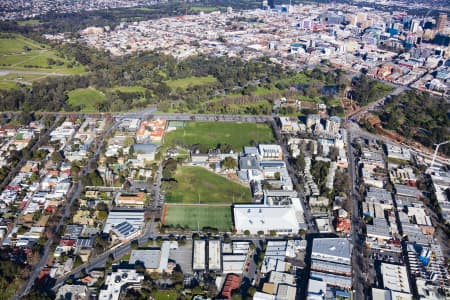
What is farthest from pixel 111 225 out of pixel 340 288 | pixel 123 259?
pixel 340 288

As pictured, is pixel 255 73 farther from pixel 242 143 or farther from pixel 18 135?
pixel 18 135

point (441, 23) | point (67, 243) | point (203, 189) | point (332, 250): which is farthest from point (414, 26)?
point (67, 243)

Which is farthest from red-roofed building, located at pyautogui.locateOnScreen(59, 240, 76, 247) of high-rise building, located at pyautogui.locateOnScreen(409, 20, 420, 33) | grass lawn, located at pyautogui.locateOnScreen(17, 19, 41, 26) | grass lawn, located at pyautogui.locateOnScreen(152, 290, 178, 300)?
high-rise building, located at pyautogui.locateOnScreen(409, 20, 420, 33)

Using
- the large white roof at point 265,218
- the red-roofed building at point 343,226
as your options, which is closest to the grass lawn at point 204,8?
the large white roof at point 265,218

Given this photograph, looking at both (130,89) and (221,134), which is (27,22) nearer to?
(130,89)

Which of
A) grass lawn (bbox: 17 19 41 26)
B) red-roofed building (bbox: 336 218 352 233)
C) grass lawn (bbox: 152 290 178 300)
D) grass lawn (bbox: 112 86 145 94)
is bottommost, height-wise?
grass lawn (bbox: 152 290 178 300)

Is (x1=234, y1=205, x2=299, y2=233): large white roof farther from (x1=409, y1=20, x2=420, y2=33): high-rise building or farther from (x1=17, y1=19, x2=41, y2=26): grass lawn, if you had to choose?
(x1=17, y1=19, x2=41, y2=26): grass lawn
